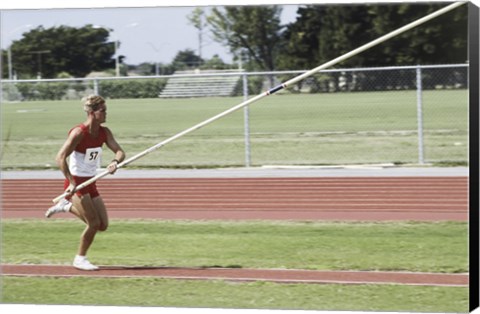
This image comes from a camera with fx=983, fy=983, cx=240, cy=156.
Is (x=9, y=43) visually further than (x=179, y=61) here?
No

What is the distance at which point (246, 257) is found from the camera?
32.0ft

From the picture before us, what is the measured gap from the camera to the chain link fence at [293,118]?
798 inches

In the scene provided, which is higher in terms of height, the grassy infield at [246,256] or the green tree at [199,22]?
the green tree at [199,22]

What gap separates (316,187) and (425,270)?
6009mm

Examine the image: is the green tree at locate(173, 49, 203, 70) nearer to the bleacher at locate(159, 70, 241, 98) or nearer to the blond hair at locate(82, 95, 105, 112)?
the bleacher at locate(159, 70, 241, 98)

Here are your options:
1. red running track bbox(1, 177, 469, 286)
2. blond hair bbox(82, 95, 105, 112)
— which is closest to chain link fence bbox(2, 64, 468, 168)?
red running track bbox(1, 177, 469, 286)

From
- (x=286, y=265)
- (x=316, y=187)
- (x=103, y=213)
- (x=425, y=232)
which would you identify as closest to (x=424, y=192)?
(x=316, y=187)

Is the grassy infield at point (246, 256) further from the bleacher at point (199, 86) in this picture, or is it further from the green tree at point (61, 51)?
the green tree at point (61, 51)

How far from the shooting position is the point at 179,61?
103ft

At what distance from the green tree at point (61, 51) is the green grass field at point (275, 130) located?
175 centimetres

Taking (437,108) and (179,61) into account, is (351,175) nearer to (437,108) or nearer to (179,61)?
(437,108)

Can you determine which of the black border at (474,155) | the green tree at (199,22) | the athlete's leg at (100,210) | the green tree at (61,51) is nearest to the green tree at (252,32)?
the green tree at (199,22)

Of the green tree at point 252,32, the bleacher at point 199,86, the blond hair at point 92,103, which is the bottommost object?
the blond hair at point 92,103

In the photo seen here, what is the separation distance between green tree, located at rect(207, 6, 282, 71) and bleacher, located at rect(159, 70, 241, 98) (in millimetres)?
7317
